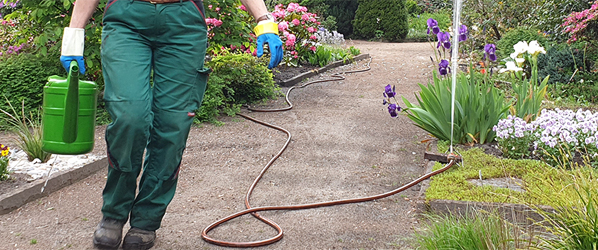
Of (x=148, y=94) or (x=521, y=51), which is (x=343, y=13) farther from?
(x=148, y=94)

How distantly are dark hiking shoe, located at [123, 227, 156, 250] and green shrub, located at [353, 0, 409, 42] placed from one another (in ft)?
45.7

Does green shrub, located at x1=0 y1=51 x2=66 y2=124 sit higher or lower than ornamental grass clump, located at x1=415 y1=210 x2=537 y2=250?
lower

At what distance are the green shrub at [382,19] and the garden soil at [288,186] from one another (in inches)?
386

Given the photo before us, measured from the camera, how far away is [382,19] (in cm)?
1599

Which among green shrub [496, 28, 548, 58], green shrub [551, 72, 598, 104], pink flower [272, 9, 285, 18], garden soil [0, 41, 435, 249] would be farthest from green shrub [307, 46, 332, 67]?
green shrub [551, 72, 598, 104]

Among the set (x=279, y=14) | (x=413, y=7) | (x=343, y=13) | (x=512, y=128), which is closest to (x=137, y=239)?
(x=512, y=128)

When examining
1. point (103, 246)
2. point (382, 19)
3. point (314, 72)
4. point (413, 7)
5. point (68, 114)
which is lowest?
point (314, 72)

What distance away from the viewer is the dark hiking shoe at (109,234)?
8.51 feet

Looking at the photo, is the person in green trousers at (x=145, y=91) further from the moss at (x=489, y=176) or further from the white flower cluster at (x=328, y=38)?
the white flower cluster at (x=328, y=38)

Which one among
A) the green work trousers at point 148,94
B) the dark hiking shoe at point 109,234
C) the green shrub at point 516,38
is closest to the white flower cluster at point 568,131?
the green work trousers at point 148,94

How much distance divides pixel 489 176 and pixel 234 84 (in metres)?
3.48

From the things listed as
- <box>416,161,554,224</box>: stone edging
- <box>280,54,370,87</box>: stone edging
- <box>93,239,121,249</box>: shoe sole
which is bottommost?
<box>280,54,370,87</box>: stone edging

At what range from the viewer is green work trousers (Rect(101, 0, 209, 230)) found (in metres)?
2.45

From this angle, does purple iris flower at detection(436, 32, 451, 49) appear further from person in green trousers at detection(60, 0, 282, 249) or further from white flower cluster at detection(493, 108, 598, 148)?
person in green trousers at detection(60, 0, 282, 249)
